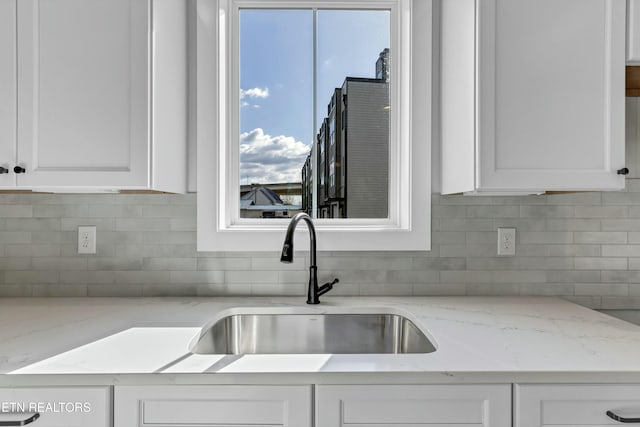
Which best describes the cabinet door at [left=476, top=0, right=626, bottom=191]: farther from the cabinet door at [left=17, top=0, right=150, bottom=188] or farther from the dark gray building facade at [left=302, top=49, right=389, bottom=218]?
the cabinet door at [left=17, top=0, right=150, bottom=188]

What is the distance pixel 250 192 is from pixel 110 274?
0.67m

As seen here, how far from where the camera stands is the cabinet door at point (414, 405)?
100cm

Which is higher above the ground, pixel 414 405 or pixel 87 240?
pixel 87 240

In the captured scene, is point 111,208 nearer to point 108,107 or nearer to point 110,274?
point 110,274

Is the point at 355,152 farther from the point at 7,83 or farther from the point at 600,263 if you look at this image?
the point at 7,83

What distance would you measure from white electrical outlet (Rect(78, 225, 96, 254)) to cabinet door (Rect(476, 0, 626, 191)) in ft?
4.92

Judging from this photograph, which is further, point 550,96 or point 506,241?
point 506,241

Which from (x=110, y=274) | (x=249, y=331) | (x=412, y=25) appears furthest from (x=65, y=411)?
(x=412, y=25)

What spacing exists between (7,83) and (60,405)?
3.35ft

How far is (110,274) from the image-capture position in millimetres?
1761

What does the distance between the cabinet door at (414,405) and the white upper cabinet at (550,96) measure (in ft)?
2.19


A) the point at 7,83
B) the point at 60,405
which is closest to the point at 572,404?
the point at 60,405

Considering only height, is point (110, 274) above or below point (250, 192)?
below

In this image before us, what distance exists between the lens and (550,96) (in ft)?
4.57
